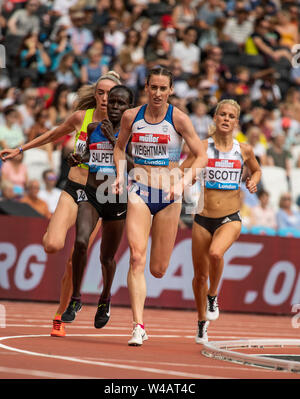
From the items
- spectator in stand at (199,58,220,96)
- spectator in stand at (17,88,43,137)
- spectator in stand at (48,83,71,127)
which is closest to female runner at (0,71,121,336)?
spectator in stand at (17,88,43,137)

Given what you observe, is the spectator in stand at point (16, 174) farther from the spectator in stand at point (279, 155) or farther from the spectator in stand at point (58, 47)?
the spectator in stand at point (279, 155)

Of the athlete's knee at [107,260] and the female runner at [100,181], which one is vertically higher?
the female runner at [100,181]

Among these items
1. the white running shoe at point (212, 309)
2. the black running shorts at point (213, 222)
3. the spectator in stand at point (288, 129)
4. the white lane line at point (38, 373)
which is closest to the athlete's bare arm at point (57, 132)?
the black running shorts at point (213, 222)

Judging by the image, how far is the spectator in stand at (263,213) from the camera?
55.3 ft

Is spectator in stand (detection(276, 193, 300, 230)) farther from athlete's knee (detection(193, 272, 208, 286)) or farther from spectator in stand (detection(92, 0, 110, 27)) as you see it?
athlete's knee (detection(193, 272, 208, 286))

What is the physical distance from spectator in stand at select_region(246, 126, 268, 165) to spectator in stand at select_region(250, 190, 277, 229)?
1964 mm

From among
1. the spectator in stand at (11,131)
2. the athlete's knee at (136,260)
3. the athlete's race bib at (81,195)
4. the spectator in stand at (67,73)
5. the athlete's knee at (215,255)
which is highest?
the spectator in stand at (67,73)

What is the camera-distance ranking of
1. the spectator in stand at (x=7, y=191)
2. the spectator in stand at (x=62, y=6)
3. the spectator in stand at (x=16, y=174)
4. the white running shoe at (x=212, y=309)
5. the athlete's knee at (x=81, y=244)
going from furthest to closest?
the spectator in stand at (x=62, y=6)
the spectator in stand at (x=16, y=174)
the spectator in stand at (x=7, y=191)
the white running shoe at (x=212, y=309)
the athlete's knee at (x=81, y=244)

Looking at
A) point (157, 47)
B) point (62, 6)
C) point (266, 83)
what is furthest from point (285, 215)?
point (62, 6)

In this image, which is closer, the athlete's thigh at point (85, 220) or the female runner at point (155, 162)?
the female runner at point (155, 162)

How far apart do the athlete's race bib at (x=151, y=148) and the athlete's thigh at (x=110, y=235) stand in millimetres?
939

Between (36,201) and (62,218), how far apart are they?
612 centimetres
